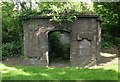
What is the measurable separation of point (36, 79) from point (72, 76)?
1.20m

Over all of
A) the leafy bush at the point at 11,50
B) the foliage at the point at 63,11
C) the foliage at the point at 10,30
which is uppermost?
the foliage at the point at 63,11

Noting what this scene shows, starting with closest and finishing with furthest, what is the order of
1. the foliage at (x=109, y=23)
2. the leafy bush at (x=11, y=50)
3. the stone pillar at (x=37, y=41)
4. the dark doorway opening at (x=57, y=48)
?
the stone pillar at (x=37, y=41) → the dark doorway opening at (x=57, y=48) → the leafy bush at (x=11, y=50) → the foliage at (x=109, y=23)

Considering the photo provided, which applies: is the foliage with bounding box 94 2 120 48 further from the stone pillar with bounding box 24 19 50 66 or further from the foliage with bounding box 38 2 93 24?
the stone pillar with bounding box 24 19 50 66

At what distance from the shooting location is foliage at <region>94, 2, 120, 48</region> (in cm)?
1861

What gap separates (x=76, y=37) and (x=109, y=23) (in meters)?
9.37

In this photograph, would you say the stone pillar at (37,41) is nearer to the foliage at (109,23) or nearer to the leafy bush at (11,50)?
the leafy bush at (11,50)

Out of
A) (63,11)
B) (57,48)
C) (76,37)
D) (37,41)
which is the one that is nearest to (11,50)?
(57,48)

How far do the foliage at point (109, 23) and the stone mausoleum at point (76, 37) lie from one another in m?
5.80

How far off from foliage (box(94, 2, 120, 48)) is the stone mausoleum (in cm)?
580

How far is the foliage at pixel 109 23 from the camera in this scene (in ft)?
61.1

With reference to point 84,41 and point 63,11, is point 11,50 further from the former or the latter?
point 84,41

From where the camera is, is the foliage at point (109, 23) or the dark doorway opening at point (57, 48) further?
the foliage at point (109, 23)

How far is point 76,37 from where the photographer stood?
12531mm

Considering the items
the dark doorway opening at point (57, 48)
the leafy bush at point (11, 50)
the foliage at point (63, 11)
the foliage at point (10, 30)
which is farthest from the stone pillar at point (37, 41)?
the foliage at point (10, 30)
